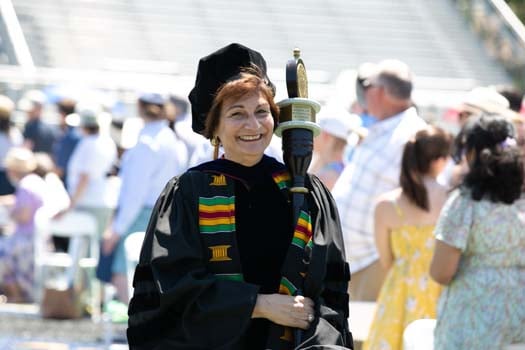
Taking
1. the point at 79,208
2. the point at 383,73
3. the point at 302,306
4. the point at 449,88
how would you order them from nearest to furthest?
1. the point at 302,306
2. the point at 383,73
3. the point at 79,208
4. the point at 449,88

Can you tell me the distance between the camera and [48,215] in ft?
38.9

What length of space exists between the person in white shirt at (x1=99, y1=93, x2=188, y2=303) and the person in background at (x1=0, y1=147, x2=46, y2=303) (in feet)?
7.16

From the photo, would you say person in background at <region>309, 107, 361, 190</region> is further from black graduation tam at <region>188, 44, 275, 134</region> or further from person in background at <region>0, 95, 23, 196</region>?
person in background at <region>0, 95, 23, 196</region>

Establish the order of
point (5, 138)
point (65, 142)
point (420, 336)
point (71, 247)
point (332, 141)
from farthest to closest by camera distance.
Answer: point (5, 138) → point (65, 142) → point (71, 247) → point (332, 141) → point (420, 336)

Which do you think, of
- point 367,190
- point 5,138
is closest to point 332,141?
point 367,190

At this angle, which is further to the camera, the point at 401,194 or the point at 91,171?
the point at 91,171

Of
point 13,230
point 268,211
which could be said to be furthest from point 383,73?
point 13,230

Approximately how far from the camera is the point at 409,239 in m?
6.61

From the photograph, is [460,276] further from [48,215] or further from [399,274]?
[48,215]

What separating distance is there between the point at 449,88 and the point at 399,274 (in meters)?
15.4

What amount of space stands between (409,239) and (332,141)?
1.48 metres

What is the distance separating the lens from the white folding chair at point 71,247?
11641 mm

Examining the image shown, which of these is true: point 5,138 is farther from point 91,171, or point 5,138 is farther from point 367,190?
point 367,190

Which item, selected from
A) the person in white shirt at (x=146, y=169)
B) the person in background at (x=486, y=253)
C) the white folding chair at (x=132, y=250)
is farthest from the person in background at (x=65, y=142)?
the person in background at (x=486, y=253)
